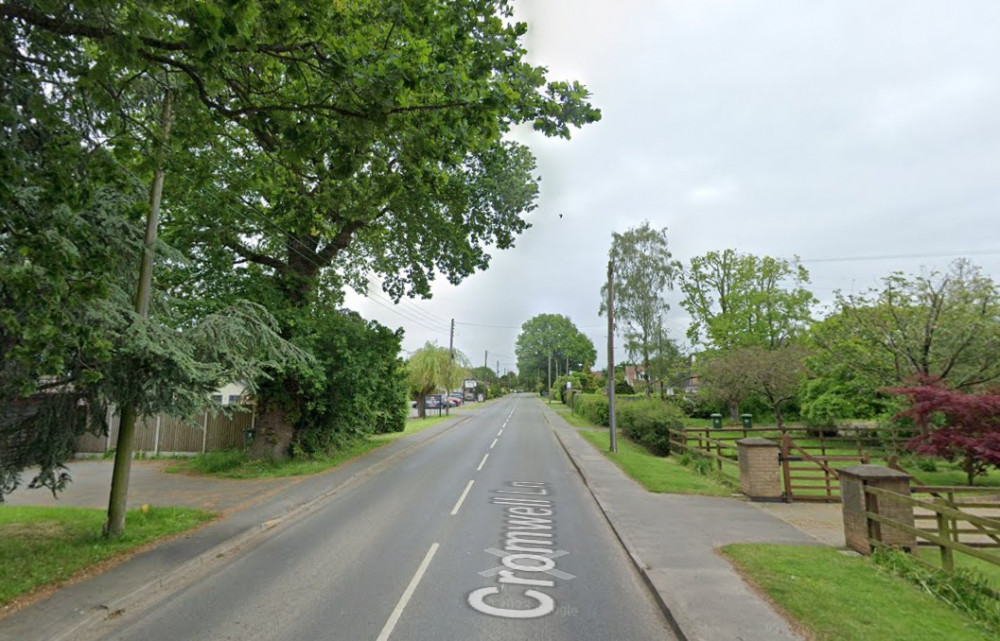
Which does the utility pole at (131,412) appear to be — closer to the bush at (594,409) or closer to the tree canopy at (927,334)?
the tree canopy at (927,334)

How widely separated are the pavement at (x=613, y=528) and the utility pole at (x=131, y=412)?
89cm

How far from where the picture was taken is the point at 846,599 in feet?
16.8

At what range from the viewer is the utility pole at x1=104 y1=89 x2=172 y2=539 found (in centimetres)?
732

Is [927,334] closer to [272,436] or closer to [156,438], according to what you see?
[272,436]

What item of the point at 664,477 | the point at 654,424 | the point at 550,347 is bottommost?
the point at 664,477

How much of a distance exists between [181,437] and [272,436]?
4.75m

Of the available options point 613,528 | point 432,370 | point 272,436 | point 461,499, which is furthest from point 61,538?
point 432,370

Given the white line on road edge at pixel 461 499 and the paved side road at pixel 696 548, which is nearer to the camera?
the paved side road at pixel 696 548

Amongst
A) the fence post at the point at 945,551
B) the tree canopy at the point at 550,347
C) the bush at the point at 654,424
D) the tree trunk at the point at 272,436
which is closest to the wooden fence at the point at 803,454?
the bush at the point at 654,424

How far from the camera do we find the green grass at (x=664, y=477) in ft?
38.4

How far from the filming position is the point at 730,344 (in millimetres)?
35406

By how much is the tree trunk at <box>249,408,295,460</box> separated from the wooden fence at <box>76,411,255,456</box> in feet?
7.87

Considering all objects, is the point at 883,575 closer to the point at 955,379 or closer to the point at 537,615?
the point at 537,615

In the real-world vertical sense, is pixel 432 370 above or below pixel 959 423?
above
